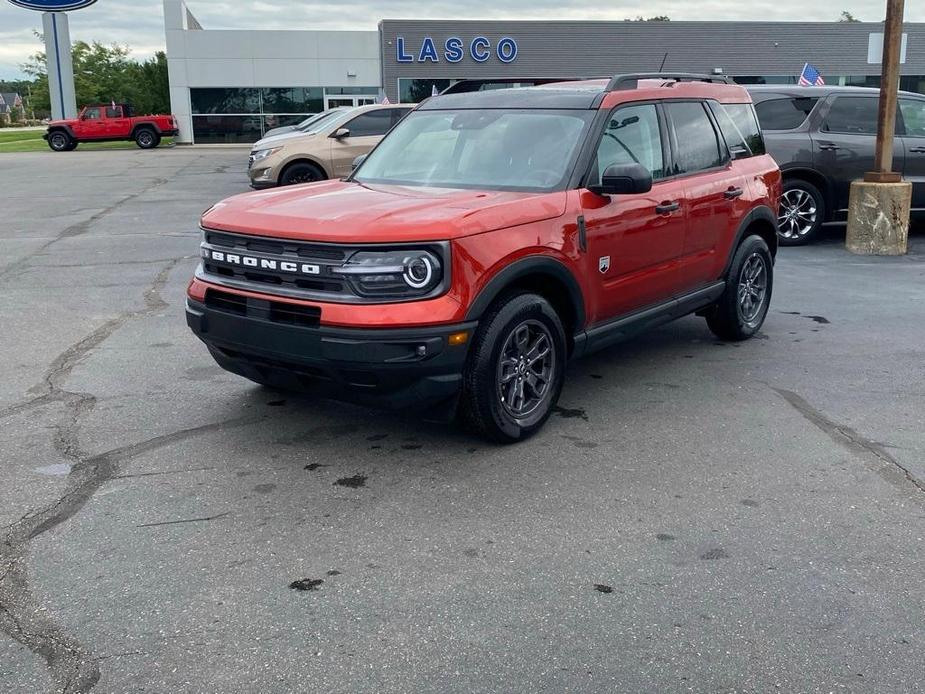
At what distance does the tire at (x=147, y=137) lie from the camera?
39.8m

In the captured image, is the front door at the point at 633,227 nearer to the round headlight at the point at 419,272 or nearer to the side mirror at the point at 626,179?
the side mirror at the point at 626,179

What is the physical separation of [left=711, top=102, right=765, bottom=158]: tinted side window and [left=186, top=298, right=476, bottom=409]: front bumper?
3230 millimetres

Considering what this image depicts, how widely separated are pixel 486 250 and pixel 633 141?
5.51 feet

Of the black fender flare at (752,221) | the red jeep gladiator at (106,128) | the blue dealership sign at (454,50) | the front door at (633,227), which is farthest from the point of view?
the blue dealership sign at (454,50)

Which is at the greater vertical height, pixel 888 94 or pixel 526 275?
pixel 888 94

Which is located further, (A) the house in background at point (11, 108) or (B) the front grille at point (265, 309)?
(A) the house in background at point (11, 108)

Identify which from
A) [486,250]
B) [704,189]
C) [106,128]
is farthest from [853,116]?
[106,128]

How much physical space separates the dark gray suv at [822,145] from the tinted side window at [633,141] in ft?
19.9

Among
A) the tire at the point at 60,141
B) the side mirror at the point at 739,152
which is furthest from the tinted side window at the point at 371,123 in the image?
the tire at the point at 60,141

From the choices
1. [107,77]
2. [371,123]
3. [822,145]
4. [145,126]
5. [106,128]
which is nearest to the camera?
[822,145]

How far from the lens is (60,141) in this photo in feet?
127

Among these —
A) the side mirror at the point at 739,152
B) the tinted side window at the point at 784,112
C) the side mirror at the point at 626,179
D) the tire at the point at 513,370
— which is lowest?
the tire at the point at 513,370

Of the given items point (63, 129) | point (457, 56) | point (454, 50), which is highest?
point (454, 50)

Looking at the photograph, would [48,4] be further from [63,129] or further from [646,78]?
[646,78]
